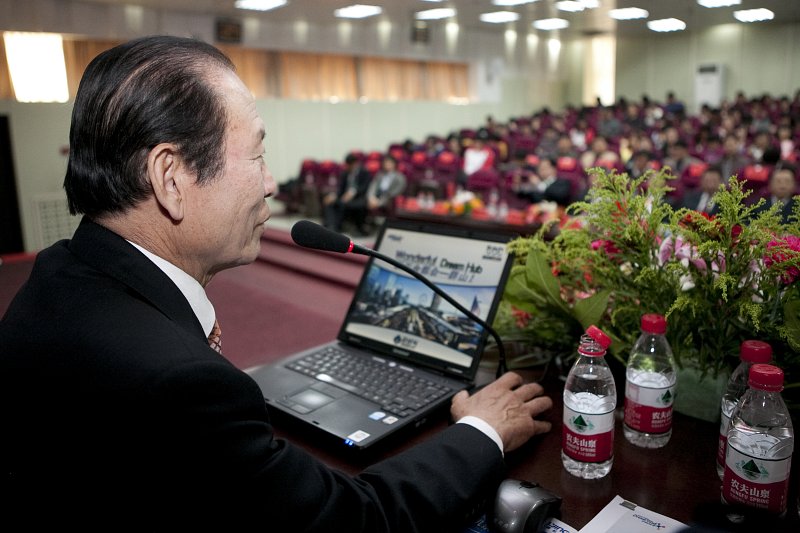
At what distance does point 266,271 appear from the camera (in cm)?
434

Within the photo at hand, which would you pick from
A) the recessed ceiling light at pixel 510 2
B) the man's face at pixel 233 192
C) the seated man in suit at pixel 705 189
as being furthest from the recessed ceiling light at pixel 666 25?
the man's face at pixel 233 192

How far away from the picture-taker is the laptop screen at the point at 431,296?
120 cm

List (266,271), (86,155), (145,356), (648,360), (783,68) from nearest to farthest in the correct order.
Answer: (145,356)
(86,155)
(648,360)
(266,271)
(783,68)

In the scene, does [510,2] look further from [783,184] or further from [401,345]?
[401,345]

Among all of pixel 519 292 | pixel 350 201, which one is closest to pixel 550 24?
pixel 350 201

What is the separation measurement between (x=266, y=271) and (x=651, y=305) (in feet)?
11.6

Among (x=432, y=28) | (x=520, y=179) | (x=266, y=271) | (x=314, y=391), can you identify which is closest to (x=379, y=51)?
(x=432, y=28)

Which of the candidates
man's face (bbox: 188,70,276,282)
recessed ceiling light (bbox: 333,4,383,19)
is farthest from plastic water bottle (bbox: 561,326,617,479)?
recessed ceiling light (bbox: 333,4,383,19)

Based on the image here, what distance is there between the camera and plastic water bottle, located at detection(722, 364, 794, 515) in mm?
771

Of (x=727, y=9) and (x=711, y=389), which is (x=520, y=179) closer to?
(x=711, y=389)

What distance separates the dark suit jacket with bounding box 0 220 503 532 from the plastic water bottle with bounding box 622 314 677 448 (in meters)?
0.35

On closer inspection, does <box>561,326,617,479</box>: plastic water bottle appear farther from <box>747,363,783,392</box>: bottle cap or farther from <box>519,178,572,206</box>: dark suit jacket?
<box>519,178,572,206</box>: dark suit jacket

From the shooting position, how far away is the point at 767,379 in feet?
2.51

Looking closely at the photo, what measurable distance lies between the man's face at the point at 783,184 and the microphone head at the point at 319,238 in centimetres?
448
